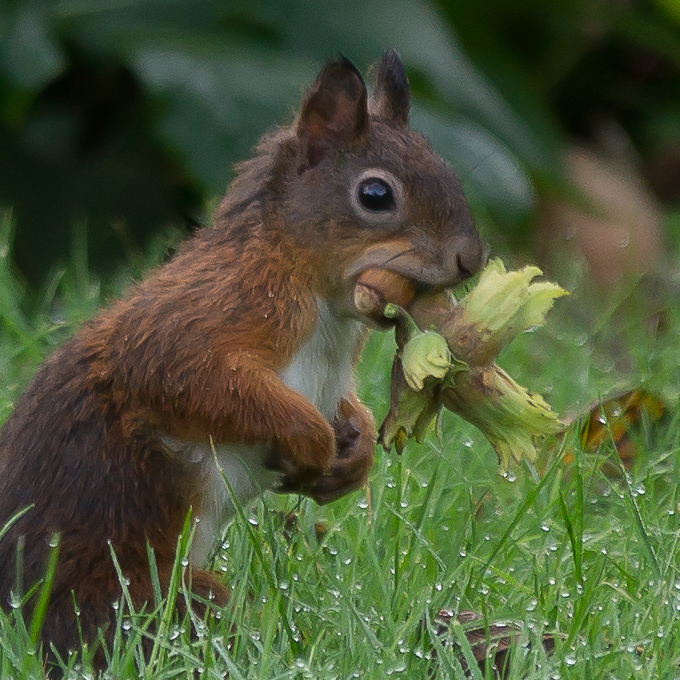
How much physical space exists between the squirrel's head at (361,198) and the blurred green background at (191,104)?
177 centimetres

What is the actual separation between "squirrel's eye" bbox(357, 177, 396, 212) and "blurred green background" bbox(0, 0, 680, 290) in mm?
1877

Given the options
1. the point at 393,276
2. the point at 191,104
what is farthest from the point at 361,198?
the point at 191,104

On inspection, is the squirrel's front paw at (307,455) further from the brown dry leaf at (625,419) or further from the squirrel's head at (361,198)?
the brown dry leaf at (625,419)

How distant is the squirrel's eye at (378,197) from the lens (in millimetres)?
2400

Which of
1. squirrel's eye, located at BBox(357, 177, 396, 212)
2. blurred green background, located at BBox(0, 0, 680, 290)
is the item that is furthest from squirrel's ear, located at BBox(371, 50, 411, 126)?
blurred green background, located at BBox(0, 0, 680, 290)

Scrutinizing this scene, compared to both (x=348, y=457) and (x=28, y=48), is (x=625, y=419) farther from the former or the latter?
(x=28, y=48)

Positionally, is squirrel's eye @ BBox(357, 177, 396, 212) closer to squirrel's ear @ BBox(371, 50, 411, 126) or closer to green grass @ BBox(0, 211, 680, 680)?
squirrel's ear @ BBox(371, 50, 411, 126)

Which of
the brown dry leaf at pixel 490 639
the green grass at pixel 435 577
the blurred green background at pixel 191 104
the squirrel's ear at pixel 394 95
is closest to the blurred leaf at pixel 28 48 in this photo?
the blurred green background at pixel 191 104

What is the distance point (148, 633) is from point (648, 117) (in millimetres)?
5560

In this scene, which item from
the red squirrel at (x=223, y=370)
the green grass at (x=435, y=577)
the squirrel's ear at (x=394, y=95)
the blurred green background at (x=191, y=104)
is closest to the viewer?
the green grass at (x=435, y=577)

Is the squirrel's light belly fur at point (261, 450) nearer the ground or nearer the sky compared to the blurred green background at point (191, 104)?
nearer the sky

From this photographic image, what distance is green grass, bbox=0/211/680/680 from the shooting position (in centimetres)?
213

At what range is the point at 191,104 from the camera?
459cm

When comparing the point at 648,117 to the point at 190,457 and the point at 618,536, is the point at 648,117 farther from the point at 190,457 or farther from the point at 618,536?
the point at 190,457
